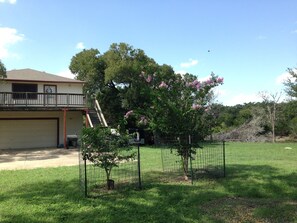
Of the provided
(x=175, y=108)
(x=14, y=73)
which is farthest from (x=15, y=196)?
(x=14, y=73)

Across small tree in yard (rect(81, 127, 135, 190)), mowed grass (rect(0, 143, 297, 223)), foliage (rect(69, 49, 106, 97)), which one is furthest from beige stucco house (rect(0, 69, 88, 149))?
small tree in yard (rect(81, 127, 135, 190))

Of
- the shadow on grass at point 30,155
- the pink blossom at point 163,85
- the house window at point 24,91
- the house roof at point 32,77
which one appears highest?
the house roof at point 32,77

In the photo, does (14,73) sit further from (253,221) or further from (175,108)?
(253,221)

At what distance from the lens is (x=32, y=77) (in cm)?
1969

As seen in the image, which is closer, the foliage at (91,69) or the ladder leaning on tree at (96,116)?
the ladder leaning on tree at (96,116)

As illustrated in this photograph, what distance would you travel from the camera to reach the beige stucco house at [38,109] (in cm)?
1811

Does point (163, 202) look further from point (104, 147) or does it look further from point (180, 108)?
point (180, 108)

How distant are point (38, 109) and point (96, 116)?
3.84 meters

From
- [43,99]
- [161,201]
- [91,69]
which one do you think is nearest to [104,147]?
[161,201]

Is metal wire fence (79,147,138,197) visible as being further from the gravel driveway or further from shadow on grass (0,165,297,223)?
the gravel driveway

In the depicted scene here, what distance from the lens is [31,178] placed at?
8.03 metres

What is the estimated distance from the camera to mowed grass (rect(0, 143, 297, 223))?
4.61m

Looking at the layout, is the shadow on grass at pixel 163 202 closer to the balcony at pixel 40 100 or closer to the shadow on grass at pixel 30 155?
the shadow on grass at pixel 30 155

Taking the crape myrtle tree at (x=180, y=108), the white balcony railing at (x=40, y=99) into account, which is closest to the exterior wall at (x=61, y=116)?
the white balcony railing at (x=40, y=99)
